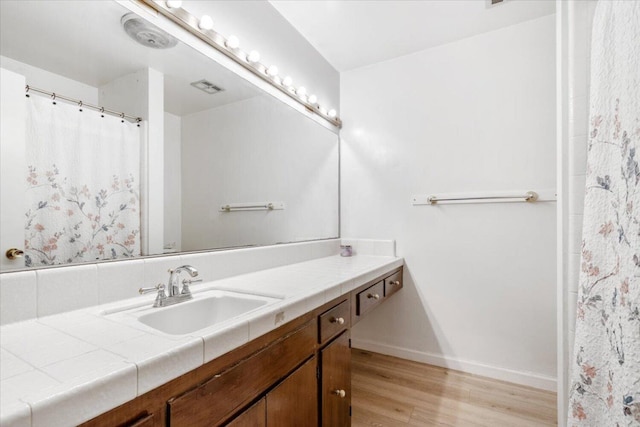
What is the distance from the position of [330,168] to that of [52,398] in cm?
220

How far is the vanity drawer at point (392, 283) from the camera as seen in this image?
1.97 m

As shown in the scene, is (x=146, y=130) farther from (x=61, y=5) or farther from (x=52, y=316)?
(x=52, y=316)

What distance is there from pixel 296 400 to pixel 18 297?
830 mm

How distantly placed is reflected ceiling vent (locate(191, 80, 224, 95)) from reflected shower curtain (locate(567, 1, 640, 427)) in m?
1.49

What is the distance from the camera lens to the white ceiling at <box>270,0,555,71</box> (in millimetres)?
1817

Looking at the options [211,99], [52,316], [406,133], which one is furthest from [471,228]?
[52,316]

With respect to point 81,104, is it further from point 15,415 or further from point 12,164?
point 15,415

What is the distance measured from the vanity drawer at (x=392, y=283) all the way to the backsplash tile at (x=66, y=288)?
4.99 feet

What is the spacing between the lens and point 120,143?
42.6 inches

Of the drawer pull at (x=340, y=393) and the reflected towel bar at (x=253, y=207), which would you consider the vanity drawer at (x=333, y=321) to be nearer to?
the drawer pull at (x=340, y=393)

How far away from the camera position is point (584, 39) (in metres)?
1.11

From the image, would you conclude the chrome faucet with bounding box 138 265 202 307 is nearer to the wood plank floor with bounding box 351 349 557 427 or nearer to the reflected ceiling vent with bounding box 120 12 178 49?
the reflected ceiling vent with bounding box 120 12 178 49

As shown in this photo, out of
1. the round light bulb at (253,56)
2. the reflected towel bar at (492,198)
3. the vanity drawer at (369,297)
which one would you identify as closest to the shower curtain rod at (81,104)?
the round light bulb at (253,56)

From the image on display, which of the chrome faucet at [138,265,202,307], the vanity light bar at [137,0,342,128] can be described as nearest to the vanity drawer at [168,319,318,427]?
the chrome faucet at [138,265,202,307]
